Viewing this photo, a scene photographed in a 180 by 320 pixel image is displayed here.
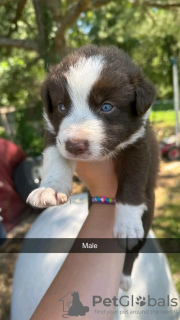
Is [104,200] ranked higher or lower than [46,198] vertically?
lower

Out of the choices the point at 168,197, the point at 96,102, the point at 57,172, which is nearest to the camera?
the point at 96,102

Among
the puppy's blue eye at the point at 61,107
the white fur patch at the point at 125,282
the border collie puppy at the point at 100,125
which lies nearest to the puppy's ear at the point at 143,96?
the border collie puppy at the point at 100,125

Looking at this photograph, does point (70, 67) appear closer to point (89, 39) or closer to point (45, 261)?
point (45, 261)

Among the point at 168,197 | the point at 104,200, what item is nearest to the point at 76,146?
the point at 104,200

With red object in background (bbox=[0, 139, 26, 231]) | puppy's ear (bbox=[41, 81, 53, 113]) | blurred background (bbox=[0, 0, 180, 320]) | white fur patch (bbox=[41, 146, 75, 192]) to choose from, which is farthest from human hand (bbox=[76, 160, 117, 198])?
red object in background (bbox=[0, 139, 26, 231])

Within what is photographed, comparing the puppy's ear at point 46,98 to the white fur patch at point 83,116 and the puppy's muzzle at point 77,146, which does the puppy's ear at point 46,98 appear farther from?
the puppy's muzzle at point 77,146

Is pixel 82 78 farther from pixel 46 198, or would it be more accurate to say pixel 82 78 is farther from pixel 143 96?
pixel 46 198

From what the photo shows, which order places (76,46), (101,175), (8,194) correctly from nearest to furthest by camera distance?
(101,175) → (76,46) → (8,194)

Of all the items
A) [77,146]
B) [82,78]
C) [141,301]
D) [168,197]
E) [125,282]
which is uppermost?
[82,78]
